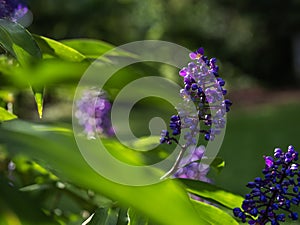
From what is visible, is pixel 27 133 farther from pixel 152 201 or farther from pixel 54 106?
pixel 54 106

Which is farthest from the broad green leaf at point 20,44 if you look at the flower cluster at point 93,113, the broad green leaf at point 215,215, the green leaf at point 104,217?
the flower cluster at point 93,113

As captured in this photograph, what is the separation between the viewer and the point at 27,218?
504 mm

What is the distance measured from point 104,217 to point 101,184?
1.65 feet

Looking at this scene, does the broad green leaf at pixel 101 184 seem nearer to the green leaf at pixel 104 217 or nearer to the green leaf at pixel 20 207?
the green leaf at pixel 20 207

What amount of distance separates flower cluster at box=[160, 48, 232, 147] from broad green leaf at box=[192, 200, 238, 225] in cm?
10

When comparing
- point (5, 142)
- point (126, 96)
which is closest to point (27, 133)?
point (5, 142)

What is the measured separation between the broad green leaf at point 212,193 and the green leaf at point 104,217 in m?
0.18

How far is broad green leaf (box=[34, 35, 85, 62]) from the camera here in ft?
3.72

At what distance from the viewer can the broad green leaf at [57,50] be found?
113cm

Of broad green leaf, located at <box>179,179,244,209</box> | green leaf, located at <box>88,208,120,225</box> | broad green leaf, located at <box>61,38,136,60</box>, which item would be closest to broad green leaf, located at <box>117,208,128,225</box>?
green leaf, located at <box>88,208,120,225</box>

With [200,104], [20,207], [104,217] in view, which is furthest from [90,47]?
[20,207]

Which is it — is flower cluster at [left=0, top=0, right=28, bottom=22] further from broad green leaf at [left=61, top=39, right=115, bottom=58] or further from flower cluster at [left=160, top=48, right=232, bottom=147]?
flower cluster at [left=160, top=48, right=232, bottom=147]

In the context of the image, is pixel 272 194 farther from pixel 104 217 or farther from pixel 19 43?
pixel 19 43

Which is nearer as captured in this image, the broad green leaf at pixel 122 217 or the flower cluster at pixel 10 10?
the broad green leaf at pixel 122 217
